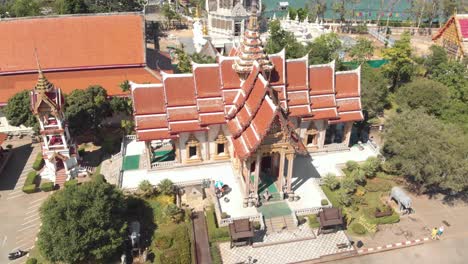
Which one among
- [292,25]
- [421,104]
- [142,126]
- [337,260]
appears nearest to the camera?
[337,260]

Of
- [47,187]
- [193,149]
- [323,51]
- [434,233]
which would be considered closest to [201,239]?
[193,149]

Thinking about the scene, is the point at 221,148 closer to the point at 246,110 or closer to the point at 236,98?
the point at 236,98

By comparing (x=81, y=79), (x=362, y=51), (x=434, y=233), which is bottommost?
(x=434, y=233)

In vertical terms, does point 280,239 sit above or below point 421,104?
below

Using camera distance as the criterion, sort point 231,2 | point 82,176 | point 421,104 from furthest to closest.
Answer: point 231,2 → point 421,104 → point 82,176

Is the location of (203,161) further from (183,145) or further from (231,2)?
(231,2)

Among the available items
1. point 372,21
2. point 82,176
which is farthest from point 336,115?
point 372,21
